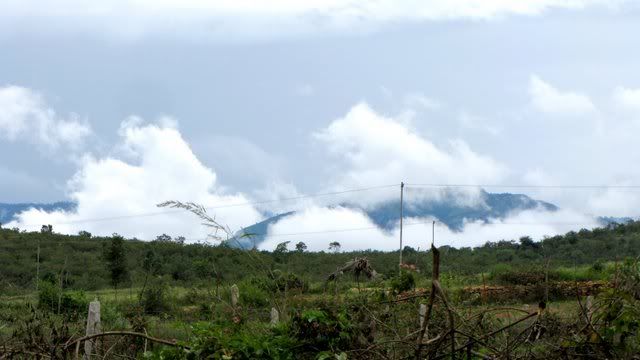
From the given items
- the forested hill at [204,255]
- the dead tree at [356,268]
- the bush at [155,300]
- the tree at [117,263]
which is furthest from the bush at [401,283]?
the forested hill at [204,255]

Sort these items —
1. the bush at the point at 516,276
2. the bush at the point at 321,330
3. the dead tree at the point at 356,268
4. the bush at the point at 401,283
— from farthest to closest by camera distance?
the bush at the point at 516,276 < the bush at the point at 401,283 < the dead tree at the point at 356,268 < the bush at the point at 321,330

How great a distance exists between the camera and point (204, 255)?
44.4 metres

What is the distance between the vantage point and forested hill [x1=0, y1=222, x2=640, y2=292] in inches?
1414

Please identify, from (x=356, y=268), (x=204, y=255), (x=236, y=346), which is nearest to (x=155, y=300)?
(x=356, y=268)

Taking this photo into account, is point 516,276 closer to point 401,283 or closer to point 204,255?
point 401,283

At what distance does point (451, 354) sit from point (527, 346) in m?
0.46

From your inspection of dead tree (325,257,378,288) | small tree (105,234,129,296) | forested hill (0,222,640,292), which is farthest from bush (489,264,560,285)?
dead tree (325,257,378,288)

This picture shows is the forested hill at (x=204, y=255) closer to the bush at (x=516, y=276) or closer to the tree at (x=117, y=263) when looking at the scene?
the tree at (x=117, y=263)

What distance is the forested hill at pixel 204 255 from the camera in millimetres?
35906

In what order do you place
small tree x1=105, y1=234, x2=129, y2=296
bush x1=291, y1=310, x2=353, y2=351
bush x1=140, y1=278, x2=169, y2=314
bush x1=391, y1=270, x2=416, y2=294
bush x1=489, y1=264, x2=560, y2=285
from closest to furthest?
bush x1=291, y1=310, x2=353, y2=351, bush x1=391, y1=270, x2=416, y2=294, bush x1=140, y1=278, x2=169, y2=314, bush x1=489, y1=264, x2=560, y2=285, small tree x1=105, y1=234, x2=129, y2=296

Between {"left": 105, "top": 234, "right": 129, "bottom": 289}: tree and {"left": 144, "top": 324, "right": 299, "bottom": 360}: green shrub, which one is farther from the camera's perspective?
{"left": 105, "top": 234, "right": 129, "bottom": 289}: tree

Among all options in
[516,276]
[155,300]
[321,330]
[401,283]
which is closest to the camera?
[321,330]

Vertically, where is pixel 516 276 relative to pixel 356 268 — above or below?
above

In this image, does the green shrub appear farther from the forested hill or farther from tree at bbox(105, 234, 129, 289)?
the forested hill
